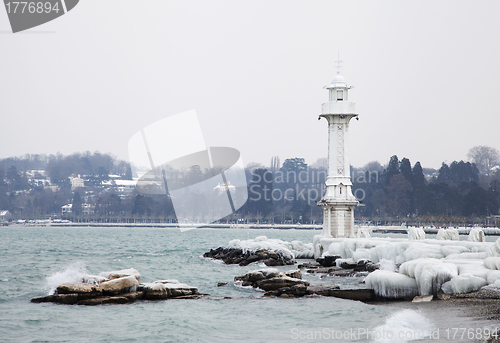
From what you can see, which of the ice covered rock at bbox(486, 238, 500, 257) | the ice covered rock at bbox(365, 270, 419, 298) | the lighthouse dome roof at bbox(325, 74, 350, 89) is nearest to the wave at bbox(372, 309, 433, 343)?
the ice covered rock at bbox(365, 270, 419, 298)

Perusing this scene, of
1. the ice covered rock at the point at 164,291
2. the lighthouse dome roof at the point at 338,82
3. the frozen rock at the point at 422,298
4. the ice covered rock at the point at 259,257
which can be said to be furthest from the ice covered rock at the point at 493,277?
the lighthouse dome roof at the point at 338,82

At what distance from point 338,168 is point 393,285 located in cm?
1666

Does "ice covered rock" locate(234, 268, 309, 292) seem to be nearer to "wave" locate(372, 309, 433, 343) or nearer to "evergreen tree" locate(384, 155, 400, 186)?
"wave" locate(372, 309, 433, 343)

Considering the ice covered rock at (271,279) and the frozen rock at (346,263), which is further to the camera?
the frozen rock at (346,263)

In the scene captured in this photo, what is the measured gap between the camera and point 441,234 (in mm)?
29188

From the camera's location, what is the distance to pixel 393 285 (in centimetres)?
1875

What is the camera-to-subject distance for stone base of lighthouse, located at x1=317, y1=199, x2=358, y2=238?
34.4 m

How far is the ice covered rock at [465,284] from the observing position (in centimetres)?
1739

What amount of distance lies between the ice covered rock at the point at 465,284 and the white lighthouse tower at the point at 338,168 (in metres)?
16.8

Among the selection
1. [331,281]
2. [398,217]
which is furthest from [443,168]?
[331,281]

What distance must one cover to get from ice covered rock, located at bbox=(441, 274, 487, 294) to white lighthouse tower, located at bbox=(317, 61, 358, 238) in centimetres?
1675

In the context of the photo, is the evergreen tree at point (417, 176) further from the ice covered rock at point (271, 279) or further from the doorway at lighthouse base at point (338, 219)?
the ice covered rock at point (271, 279)

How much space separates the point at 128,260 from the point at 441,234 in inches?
786
